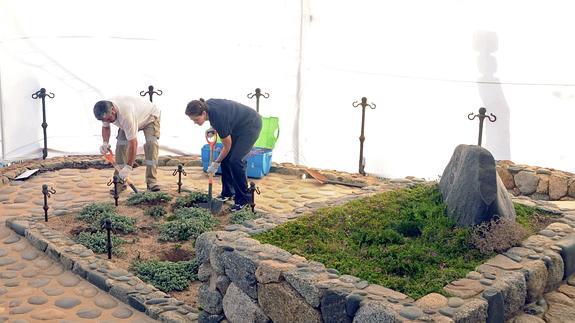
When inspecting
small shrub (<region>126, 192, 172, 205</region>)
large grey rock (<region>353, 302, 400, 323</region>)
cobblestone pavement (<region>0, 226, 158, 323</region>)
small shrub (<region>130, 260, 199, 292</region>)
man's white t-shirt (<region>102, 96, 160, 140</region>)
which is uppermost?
man's white t-shirt (<region>102, 96, 160, 140</region>)

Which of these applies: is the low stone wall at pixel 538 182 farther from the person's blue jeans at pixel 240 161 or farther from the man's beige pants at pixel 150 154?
the man's beige pants at pixel 150 154

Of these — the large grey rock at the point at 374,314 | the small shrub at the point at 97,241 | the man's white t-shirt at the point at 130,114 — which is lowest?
the small shrub at the point at 97,241

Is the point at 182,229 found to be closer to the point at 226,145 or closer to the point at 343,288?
the point at 226,145

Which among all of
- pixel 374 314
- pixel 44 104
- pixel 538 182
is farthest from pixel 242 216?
pixel 44 104

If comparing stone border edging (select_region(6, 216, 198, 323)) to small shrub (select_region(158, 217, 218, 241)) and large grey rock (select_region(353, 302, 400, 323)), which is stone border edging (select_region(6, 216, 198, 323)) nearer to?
small shrub (select_region(158, 217, 218, 241))

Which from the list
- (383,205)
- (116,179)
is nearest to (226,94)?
(116,179)

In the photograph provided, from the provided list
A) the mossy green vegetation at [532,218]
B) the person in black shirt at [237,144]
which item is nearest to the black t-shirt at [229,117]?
the person in black shirt at [237,144]

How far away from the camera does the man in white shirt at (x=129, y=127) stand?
26.1 ft

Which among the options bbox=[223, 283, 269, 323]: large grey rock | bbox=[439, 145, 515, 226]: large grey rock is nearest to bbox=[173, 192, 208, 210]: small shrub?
bbox=[223, 283, 269, 323]: large grey rock

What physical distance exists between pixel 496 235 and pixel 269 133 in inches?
208

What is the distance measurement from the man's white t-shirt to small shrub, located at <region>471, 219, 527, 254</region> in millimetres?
4321

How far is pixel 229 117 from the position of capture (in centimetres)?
770

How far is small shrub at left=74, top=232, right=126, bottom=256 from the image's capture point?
6.67 meters

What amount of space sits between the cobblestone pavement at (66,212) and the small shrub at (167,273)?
40 cm
